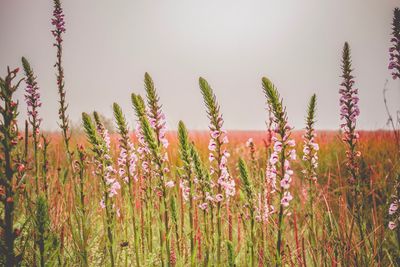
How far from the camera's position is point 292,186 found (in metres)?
8.83

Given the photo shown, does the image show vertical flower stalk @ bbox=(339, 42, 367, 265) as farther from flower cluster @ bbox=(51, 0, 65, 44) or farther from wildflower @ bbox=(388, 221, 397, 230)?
flower cluster @ bbox=(51, 0, 65, 44)

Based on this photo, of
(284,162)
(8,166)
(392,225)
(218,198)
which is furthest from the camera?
(392,225)

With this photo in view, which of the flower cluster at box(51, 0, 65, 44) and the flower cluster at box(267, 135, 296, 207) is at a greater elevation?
the flower cluster at box(51, 0, 65, 44)

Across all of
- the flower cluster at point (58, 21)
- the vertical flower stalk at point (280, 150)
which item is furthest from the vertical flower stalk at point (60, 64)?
the vertical flower stalk at point (280, 150)

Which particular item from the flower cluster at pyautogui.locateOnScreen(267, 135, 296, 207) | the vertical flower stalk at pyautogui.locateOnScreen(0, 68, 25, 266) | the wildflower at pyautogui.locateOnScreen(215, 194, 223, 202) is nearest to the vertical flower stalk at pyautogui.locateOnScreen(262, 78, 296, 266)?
the flower cluster at pyautogui.locateOnScreen(267, 135, 296, 207)

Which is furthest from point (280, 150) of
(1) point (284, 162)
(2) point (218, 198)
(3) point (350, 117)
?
(3) point (350, 117)

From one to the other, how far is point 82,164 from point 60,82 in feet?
6.02

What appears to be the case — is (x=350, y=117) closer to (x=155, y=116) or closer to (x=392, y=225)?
(x=392, y=225)

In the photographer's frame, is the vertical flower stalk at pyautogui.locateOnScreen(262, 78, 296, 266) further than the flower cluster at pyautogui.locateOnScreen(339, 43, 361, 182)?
No

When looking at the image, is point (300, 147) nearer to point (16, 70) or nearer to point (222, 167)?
point (222, 167)

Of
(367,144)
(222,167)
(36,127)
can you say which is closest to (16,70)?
(222,167)

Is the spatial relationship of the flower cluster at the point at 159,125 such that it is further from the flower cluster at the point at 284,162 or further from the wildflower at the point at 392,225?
the wildflower at the point at 392,225

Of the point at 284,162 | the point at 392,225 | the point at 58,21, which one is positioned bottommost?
the point at 392,225

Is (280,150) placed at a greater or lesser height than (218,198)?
greater
